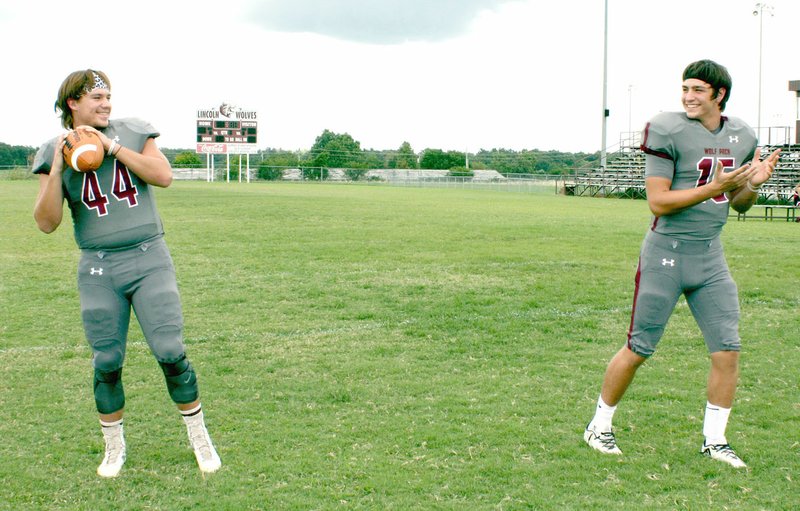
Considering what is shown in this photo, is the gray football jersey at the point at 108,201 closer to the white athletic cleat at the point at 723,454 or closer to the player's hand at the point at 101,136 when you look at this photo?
the player's hand at the point at 101,136

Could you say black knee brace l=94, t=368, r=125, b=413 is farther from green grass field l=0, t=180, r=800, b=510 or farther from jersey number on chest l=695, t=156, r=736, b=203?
jersey number on chest l=695, t=156, r=736, b=203

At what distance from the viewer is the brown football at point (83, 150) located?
3916 mm

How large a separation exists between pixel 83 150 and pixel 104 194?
13.9 inches

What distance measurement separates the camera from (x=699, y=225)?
14.6 ft

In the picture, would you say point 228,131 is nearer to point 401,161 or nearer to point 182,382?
point 401,161

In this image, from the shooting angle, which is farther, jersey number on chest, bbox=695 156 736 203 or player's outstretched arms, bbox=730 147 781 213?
jersey number on chest, bbox=695 156 736 203

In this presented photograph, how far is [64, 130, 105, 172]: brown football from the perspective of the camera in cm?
392

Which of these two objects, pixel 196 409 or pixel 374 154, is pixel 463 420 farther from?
pixel 374 154

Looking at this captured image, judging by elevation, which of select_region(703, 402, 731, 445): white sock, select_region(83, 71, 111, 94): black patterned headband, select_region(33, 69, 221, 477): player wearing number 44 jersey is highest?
select_region(83, 71, 111, 94): black patterned headband

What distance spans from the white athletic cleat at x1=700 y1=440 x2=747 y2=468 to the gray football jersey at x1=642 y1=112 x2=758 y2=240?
1.15 metres

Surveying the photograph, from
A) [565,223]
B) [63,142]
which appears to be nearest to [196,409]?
[63,142]

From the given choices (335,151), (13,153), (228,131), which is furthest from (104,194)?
(335,151)

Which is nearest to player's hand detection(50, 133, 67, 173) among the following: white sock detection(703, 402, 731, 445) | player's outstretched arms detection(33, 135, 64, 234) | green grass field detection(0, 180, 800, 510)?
player's outstretched arms detection(33, 135, 64, 234)

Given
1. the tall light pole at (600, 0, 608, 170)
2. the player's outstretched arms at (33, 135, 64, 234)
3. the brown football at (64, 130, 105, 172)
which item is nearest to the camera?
the brown football at (64, 130, 105, 172)
